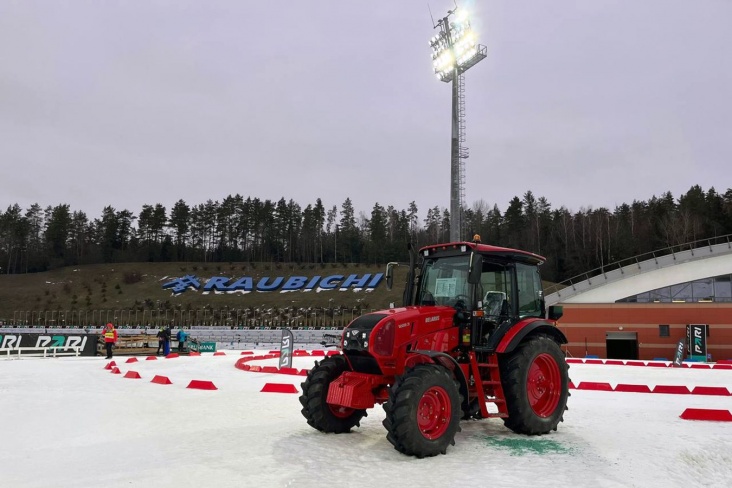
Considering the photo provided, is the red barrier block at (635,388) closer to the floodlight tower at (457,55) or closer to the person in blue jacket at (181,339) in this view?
the floodlight tower at (457,55)

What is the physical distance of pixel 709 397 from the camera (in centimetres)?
1315

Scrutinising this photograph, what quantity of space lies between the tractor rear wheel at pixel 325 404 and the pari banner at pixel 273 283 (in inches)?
2770

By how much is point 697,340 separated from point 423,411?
97.4 feet

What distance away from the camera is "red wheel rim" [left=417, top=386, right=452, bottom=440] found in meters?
6.52

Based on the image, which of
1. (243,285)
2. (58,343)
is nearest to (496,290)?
(58,343)

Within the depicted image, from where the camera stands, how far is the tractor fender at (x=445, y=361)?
22.4 ft

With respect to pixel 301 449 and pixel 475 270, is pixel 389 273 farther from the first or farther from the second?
pixel 301 449

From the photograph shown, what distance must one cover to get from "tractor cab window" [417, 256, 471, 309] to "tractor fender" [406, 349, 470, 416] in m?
0.98

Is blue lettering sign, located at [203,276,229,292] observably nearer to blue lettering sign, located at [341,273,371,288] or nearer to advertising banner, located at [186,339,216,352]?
blue lettering sign, located at [341,273,371,288]

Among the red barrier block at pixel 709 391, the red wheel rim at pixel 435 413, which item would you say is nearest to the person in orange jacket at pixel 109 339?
the red wheel rim at pixel 435 413

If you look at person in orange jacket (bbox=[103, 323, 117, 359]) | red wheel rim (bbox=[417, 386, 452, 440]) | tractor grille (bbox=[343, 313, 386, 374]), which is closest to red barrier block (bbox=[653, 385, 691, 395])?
red wheel rim (bbox=[417, 386, 452, 440])

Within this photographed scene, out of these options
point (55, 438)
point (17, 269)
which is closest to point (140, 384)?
point (55, 438)

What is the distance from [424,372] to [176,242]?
11405 centimetres

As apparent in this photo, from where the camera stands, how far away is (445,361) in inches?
275
